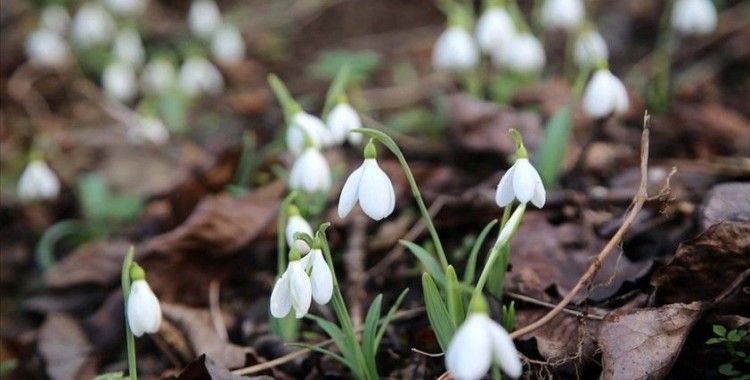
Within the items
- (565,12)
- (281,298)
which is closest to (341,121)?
(281,298)

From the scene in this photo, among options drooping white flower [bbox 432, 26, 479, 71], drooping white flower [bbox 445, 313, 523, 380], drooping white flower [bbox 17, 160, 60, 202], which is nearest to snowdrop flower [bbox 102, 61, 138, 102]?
drooping white flower [bbox 17, 160, 60, 202]

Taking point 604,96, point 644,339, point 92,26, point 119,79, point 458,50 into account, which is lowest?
point 644,339

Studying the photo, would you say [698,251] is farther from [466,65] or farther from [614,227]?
[466,65]

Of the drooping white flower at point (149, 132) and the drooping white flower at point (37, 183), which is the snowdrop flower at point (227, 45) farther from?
the drooping white flower at point (37, 183)

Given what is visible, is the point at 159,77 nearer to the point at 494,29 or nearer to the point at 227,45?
the point at 227,45

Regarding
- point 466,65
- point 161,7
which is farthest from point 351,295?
point 161,7

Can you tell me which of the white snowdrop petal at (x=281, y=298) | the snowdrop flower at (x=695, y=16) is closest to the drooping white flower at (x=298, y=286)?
the white snowdrop petal at (x=281, y=298)
